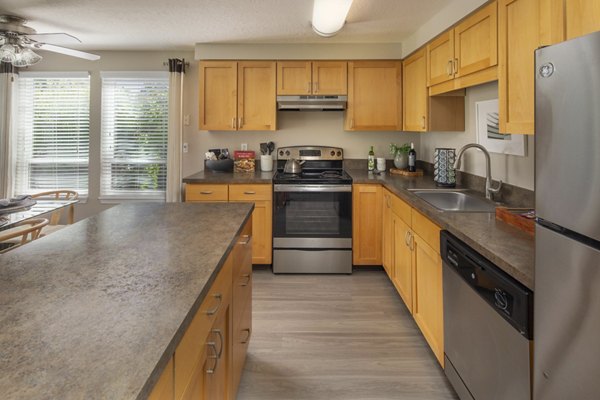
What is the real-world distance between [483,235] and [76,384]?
1493 mm

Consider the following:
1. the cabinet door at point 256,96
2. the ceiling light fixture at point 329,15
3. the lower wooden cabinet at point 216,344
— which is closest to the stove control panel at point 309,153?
the cabinet door at point 256,96

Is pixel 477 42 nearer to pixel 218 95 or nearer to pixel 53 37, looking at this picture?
pixel 218 95

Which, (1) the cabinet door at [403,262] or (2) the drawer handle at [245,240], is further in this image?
(1) the cabinet door at [403,262]

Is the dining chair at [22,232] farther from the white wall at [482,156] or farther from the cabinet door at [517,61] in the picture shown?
the white wall at [482,156]

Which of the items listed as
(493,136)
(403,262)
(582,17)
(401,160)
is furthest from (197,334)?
(401,160)

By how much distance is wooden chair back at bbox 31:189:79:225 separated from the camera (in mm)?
3639

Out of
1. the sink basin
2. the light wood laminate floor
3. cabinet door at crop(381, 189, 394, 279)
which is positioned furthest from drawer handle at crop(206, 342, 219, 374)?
cabinet door at crop(381, 189, 394, 279)

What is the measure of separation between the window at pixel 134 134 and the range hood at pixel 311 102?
1.45 meters

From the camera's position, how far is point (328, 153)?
14.1 ft

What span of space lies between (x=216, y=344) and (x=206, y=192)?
8.37 feet

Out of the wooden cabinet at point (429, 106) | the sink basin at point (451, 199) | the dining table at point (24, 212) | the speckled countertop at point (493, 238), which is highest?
the wooden cabinet at point (429, 106)

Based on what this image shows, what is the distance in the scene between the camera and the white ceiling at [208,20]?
2.90m

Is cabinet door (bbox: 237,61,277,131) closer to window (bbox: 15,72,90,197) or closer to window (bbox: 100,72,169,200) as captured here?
window (bbox: 100,72,169,200)

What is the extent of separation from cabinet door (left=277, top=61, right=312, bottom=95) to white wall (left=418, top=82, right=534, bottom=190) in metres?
1.41
